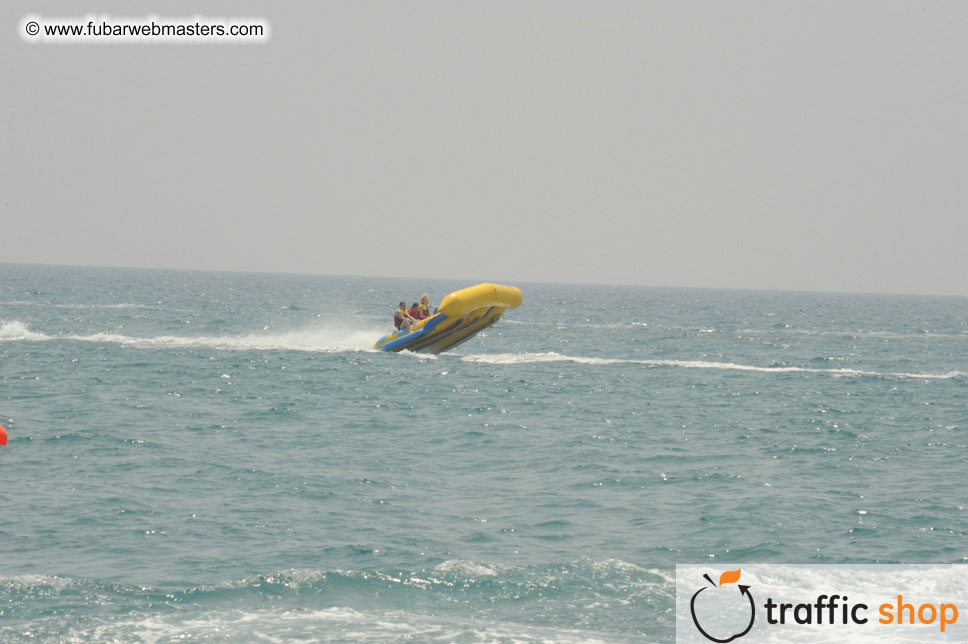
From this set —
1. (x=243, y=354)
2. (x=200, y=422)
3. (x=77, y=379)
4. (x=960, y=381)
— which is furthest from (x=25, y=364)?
(x=960, y=381)

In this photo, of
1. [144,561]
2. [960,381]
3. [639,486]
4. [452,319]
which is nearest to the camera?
[144,561]

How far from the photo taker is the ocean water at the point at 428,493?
7359 millimetres

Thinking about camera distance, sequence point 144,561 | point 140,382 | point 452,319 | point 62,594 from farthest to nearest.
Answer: point 452,319, point 140,382, point 144,561, point 62,594

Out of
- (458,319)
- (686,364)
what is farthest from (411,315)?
(686,364)

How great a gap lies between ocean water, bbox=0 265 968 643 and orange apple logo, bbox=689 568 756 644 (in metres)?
0.24

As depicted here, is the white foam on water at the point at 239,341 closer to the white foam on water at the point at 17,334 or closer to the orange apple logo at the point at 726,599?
the white foam on water at the point at 17,334

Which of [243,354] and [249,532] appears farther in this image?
[243,354]

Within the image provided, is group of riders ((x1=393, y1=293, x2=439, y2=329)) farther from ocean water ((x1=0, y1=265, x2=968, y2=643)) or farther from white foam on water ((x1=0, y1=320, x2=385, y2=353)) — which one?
white foam on water ((x1=0, y1=320, x2=385, y2=353))

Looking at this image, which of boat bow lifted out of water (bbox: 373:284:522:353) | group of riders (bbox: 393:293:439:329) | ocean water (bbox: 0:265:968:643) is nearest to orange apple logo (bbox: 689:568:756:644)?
ocean water (bbox: 0:265:968:643)

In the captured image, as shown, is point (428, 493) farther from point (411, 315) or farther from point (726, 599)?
point (411, 315)

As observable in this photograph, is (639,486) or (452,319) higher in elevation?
(452,319)

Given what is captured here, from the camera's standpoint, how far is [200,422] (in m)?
15.0

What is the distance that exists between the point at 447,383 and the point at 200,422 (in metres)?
6.30

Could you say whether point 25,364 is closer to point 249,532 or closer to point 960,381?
point 249,532
